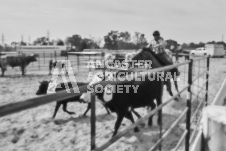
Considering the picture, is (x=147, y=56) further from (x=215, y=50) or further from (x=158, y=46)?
(x=215, y=50)

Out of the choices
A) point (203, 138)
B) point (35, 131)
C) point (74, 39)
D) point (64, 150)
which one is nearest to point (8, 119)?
point (35, 131)

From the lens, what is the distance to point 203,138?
118 inches

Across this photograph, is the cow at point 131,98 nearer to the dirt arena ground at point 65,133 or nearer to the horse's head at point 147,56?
the dirt arena ground at point 65,133

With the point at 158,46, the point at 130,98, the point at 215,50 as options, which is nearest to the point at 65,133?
the point at 130,98

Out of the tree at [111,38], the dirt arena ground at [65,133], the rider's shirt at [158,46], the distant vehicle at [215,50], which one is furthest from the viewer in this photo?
the tree at [111,38]

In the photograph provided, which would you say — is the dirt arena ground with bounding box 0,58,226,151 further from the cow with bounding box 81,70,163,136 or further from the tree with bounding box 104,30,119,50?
the tree with bounding box 104,30,119,50

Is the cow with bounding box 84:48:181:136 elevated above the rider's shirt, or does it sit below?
below

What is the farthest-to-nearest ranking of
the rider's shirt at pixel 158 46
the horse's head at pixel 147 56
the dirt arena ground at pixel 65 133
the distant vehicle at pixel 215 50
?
the distant vehicle at pixel 215 50, the rider's shirt at pixel 158 46, the horse's head at pixel 147 56, the dirt arena ground at pixel 65 133

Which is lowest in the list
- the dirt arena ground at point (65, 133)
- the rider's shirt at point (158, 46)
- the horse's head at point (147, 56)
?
the dirt arena ground at point (65, 133)

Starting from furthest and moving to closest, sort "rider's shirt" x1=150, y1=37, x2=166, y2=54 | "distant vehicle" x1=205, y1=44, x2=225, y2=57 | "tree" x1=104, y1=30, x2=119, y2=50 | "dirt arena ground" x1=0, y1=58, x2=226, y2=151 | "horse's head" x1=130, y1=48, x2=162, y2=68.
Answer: "tree" x1=104, y1=30, x2=119, y2=50
"distant vehicle" x1=205, y1=44, x2=225, y2=57
"rider's shirt" x1=150, y1=37, x2=166, y2=54
"horse's head" x1=130, y1=48, x2=162, y2=68
"dirt arena ground" x1=0, y1=58, x2=226, y2=151

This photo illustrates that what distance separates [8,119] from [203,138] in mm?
3589

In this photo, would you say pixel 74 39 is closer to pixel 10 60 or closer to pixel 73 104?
pixel 10 60

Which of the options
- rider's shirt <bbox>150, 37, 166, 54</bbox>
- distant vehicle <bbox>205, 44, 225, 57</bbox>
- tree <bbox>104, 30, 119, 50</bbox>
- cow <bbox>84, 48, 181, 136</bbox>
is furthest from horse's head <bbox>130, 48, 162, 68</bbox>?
tree <bbox>104, 30, 119, 50</bbox>

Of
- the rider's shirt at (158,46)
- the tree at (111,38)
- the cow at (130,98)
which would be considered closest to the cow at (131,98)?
the cow at (130,98)
